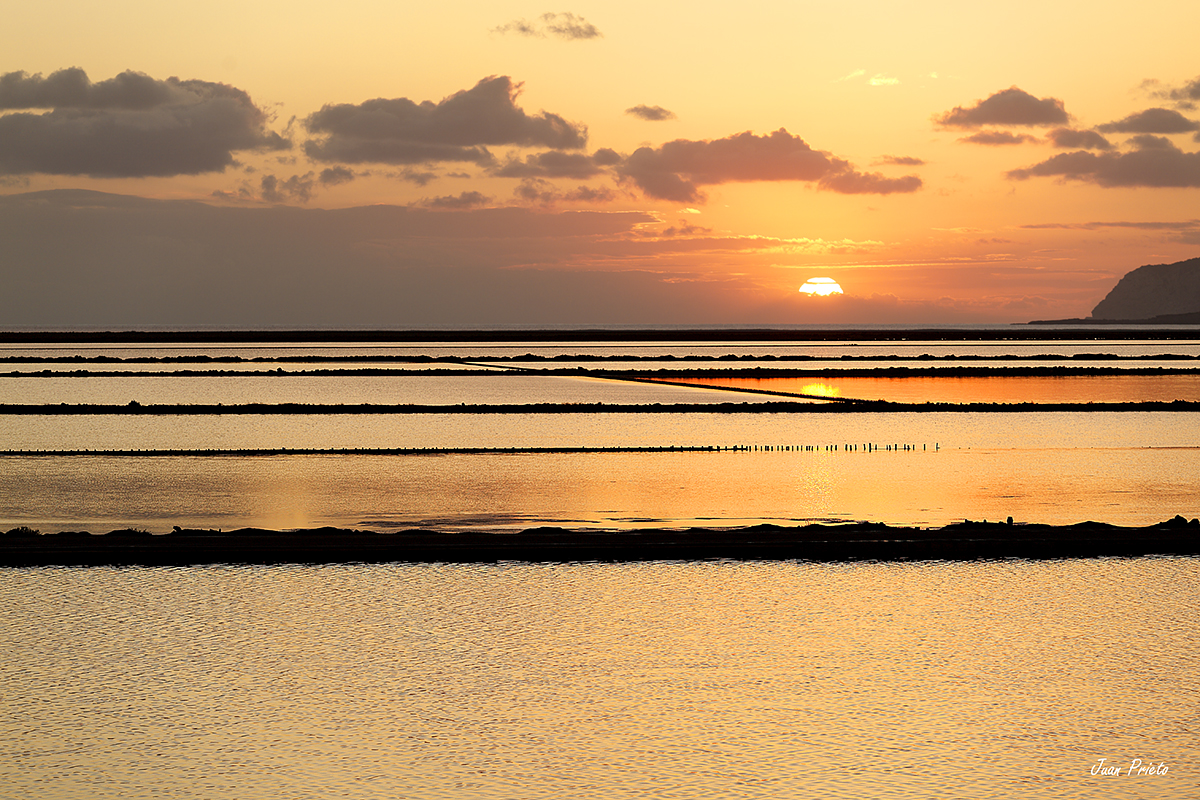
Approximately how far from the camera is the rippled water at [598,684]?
5.82m

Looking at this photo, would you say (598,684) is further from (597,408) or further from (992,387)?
(992,387)

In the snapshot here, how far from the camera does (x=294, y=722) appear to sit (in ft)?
21.6

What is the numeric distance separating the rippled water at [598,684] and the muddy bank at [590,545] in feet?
2.15

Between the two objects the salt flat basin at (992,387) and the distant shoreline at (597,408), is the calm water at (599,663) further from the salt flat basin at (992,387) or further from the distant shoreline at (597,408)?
the salt flat basin at (992,387)

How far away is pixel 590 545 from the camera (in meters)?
11.5

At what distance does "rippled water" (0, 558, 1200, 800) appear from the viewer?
582 cm

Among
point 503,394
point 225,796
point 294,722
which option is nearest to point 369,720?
point 294,722

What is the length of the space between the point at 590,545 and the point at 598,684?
4.27 metres

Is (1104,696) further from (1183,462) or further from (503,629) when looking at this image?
(1183,462)

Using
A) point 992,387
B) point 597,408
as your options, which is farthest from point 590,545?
point 992,387

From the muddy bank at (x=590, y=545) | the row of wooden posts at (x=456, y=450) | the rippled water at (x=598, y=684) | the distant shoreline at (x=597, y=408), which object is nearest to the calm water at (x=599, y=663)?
the rippled water at (x=598, y=684)

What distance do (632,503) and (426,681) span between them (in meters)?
7.83

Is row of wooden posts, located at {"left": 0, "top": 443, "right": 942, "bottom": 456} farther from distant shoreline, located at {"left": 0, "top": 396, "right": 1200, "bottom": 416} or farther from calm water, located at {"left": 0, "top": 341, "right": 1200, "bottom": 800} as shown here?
distant shoreline, located at {"left": 0, "top": 396, "right": 1200, "bottom": 416}

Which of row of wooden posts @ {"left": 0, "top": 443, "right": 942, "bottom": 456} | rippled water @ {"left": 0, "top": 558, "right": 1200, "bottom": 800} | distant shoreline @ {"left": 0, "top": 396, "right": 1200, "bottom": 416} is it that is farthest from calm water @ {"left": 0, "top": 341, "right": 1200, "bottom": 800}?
distant shoreline @ {"left": 0, "top": 396, "right": 1200, "bottom": 416}
